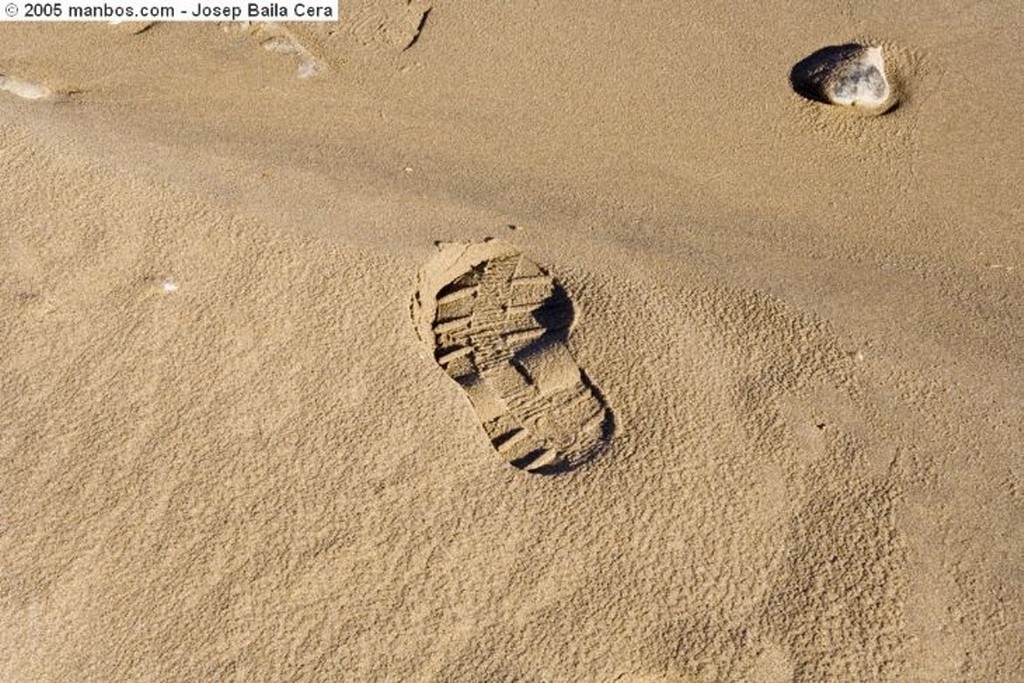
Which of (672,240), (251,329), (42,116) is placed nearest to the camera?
(251,329)

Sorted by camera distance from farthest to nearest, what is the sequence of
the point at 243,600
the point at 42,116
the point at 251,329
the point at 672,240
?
the point at 42,116
the point at 672,240
the point at 251,329
the point at 243,600

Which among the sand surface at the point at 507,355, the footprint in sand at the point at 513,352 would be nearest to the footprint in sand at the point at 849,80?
the sand surface at the point at 507,355

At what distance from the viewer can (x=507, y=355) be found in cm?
319

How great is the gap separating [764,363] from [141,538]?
1817 millimetres

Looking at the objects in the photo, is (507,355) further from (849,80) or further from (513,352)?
(849,80)

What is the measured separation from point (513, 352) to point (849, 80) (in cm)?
184

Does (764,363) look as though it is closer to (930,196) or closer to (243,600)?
(930,196)

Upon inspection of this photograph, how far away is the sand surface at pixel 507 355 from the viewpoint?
2.60 metres

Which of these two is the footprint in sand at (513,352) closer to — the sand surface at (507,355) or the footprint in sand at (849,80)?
the sand surface at (507,355)

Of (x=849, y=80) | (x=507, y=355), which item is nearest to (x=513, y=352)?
(x=507, y=355)

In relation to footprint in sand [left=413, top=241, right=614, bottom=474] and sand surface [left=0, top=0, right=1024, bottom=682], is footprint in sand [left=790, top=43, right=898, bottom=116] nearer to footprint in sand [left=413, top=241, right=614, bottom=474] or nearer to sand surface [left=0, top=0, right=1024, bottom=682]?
sand surface [left=0, top=0, right=1024, bottom=682]

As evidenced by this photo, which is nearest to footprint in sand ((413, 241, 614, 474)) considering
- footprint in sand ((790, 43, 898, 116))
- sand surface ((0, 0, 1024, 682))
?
sand surface ((0, 0, 1024, 682))

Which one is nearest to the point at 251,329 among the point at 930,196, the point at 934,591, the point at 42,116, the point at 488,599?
the point at 488,599

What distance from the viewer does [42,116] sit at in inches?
151
